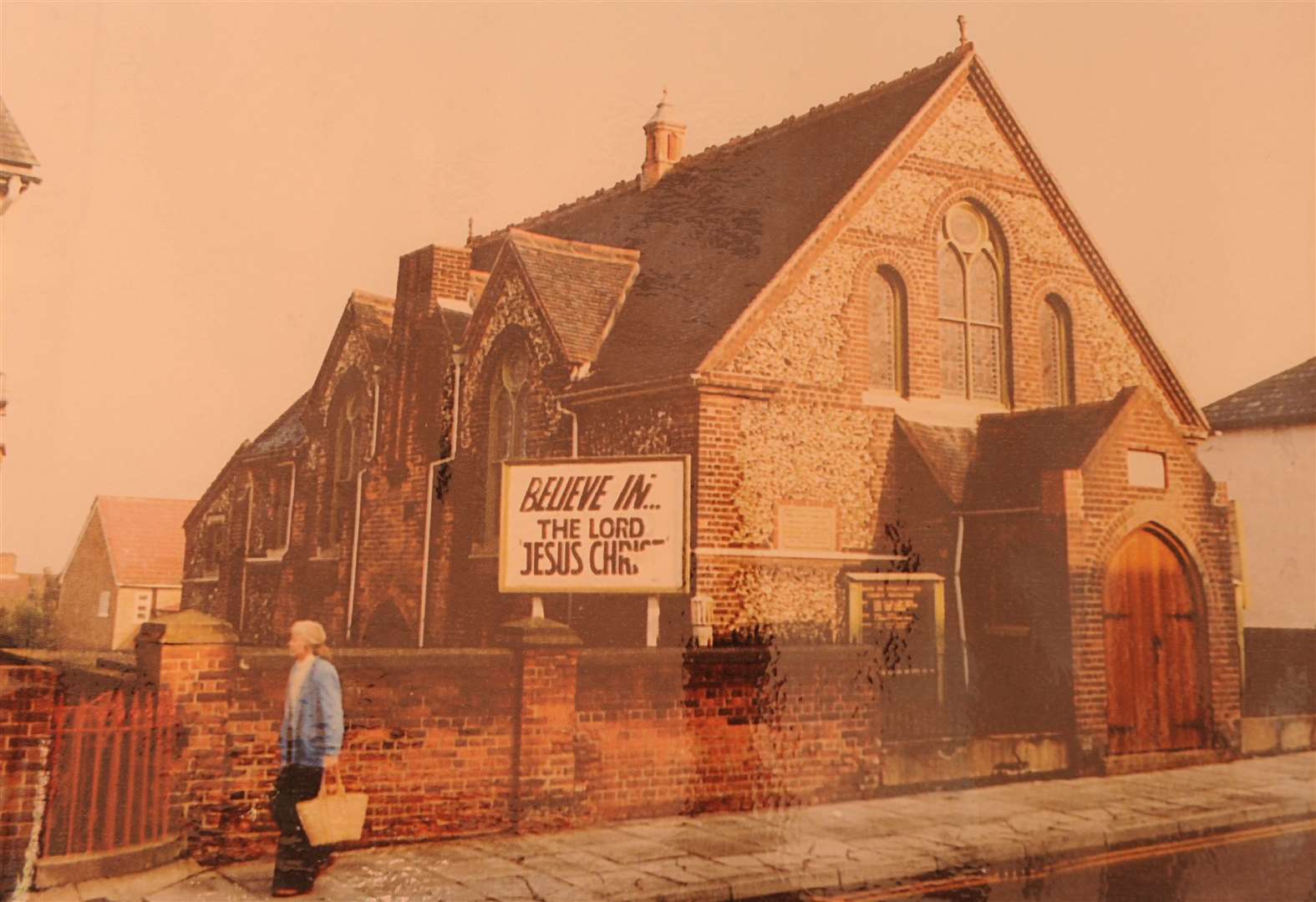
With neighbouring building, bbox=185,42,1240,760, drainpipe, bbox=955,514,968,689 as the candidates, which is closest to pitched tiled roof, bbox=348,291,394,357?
neighbouring building, bbox=185,42,1240,760

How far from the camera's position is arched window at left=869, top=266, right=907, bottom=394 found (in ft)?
37.3

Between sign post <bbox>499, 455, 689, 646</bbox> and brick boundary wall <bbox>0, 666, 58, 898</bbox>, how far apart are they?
349 cm

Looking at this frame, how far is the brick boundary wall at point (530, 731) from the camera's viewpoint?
24.4 ft

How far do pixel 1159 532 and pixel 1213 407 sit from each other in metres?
2.38

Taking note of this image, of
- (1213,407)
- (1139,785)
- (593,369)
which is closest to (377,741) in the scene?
(593,369)

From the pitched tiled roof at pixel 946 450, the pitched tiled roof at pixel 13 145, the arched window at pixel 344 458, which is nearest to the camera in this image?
the pitched tiled roof at pixel 13 145

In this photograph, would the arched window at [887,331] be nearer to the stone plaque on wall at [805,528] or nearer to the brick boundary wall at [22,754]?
the stone plaque on wall at [805,528]

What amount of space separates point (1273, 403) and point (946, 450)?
162 inches

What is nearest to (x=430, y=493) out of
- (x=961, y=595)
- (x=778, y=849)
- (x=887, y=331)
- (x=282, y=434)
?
(x=282, y=434)

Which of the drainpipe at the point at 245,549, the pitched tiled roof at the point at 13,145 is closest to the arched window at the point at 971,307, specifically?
the drainpipe at the point at 245,549

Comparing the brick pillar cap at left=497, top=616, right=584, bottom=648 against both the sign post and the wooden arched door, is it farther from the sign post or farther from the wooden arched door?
the wooden arched door

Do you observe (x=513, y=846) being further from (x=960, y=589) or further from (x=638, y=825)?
(x=960, y=589)

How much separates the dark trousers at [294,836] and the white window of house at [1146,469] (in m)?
8.44

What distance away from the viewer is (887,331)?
1145cm
